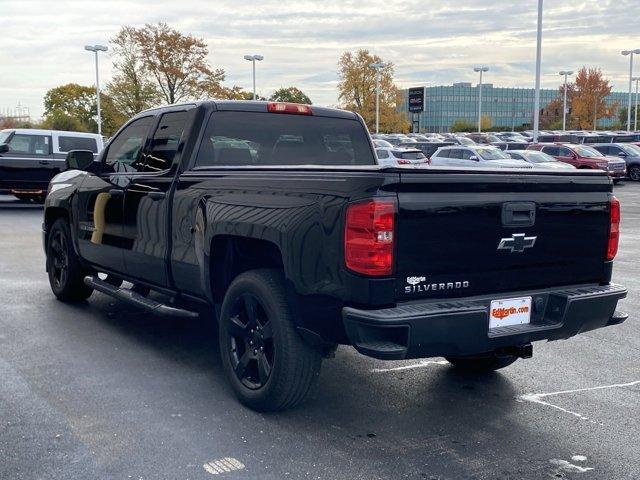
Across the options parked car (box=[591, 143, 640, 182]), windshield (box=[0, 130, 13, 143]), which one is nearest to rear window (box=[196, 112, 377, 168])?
windshield (box=[0, 130, 13, 143])

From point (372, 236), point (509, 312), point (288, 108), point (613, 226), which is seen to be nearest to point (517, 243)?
point (509, 312)

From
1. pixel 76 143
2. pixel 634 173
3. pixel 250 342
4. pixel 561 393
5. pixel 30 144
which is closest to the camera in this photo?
pixel 250 342

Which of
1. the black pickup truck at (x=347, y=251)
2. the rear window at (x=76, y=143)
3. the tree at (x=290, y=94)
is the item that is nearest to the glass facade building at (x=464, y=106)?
the tree at (x=290, y=94)

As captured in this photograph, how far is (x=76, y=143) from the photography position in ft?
63.1

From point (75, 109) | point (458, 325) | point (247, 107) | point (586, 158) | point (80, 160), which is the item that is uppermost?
point (75, 109)

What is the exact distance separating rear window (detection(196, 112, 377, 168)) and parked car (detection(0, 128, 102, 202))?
13779 mm

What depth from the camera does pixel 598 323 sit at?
181 inches

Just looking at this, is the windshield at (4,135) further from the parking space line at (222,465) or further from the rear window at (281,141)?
the parking space line at (222,465)

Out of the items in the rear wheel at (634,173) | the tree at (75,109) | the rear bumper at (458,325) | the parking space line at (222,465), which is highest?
the tree at (75,109)

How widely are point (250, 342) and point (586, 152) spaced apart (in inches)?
1208

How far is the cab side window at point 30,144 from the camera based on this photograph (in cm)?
1875

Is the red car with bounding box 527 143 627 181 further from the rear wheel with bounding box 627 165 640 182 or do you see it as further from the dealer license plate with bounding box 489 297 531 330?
the dealer license plate with bounding box 489 297 531 330

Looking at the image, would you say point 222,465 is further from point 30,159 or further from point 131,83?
point 131,83

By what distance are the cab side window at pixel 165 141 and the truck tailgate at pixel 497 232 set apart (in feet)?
8.10
